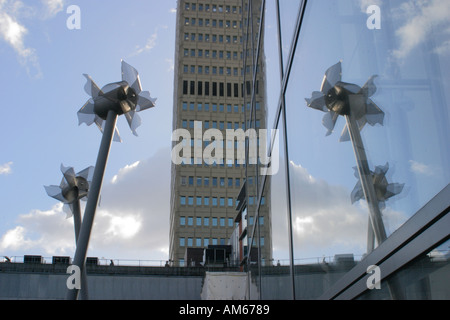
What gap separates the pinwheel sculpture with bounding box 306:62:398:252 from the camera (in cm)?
404

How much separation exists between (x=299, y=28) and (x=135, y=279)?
36.6 m

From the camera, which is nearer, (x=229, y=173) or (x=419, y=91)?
(x=419, y=91)

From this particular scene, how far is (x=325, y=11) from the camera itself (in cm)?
558

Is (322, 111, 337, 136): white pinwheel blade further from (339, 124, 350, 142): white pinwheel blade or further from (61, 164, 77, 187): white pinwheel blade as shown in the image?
(61, 164, 77, 187): white pinwheel blade

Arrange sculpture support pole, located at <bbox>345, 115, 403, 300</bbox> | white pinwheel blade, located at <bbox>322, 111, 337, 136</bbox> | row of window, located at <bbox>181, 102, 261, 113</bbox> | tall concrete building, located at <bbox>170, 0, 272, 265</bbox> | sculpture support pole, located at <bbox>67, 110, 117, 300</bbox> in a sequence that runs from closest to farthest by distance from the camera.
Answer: sculpture support pole, located at <bbox>345, 115, 403, 300</bbox> → white pinwheel blade, located at <bbox>322, 111, 337, 136</bbox> → sculpture support pole, located at <bbox>67, 110, 117, 300</bbox> → tall concrete building, located at <bbox>170, 0, 272, 265</bbox> → row of window, located at <bbox>181, 102, 261, 113</bbox>

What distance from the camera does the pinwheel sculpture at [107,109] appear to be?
16.4 metres

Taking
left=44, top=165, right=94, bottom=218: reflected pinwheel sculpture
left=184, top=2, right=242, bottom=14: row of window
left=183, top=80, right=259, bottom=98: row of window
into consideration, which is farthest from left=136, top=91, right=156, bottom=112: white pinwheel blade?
left=184, top=2, right=242, bottom=14: row of window

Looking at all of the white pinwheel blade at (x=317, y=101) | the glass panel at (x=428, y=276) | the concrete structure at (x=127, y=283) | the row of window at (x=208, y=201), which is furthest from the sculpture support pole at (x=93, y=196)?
the row of window at (x=208, y=201)

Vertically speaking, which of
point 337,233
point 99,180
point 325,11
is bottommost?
point 337,233

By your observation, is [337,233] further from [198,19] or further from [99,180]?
[198,19]

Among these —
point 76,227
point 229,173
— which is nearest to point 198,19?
point 229,173

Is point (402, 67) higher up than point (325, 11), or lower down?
lower down

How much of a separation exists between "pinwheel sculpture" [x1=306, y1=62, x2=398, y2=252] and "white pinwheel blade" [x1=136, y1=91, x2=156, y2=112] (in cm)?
1161

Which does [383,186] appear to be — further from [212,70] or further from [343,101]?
[212,70]
